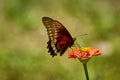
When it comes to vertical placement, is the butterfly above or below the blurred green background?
above

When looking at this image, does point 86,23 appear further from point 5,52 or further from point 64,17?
point 5,52

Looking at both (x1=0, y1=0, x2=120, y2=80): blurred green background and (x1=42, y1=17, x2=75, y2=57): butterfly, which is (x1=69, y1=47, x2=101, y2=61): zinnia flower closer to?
(x1=42, y1=17, x2=75, y2=57): butterfly

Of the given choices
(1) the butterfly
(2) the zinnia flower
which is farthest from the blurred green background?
(2) the zinnia flower

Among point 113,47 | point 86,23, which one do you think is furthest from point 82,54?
point 86,23

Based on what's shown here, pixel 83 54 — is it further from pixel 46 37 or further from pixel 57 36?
pixel 46 37

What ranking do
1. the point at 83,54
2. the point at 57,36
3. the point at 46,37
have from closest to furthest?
the point at 83,54
the point at 57,36
the point at 46,37

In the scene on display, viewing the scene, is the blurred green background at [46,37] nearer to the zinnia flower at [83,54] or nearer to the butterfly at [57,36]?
the butterfly at [57,36]

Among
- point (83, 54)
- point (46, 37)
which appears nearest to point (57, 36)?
point (83, 54)
